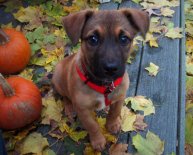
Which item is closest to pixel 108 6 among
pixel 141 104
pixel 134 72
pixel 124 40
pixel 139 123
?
pixel 134 72

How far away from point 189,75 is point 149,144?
4.47ft

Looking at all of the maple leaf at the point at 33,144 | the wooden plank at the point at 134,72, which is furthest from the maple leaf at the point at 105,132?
the maple leaf at the point at 33,144

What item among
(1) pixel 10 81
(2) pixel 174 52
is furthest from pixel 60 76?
(2) pixel 174 52

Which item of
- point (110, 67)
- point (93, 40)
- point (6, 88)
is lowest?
point (6, 88)

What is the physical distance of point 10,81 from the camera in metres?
3.76

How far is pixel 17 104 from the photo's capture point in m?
3.54

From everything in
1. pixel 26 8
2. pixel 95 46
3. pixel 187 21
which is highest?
pixel 95 46

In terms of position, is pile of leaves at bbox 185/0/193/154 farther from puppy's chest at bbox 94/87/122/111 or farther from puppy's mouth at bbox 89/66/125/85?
puppy's mouth at bbox 89/66/125/85

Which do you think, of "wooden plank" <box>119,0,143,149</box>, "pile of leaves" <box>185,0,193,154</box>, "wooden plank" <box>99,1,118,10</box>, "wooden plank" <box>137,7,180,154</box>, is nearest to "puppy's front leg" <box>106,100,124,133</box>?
"wooden plank" <box>119,0,143,149</box>

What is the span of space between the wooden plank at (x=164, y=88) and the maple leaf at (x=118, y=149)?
371 millimetres

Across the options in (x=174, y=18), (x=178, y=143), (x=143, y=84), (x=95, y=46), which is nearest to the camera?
(x=95, y=46)

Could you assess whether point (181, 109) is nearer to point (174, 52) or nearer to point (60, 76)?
point (174, 52)

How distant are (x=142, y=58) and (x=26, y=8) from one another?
1.96m

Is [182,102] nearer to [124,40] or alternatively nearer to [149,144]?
[149,144]
